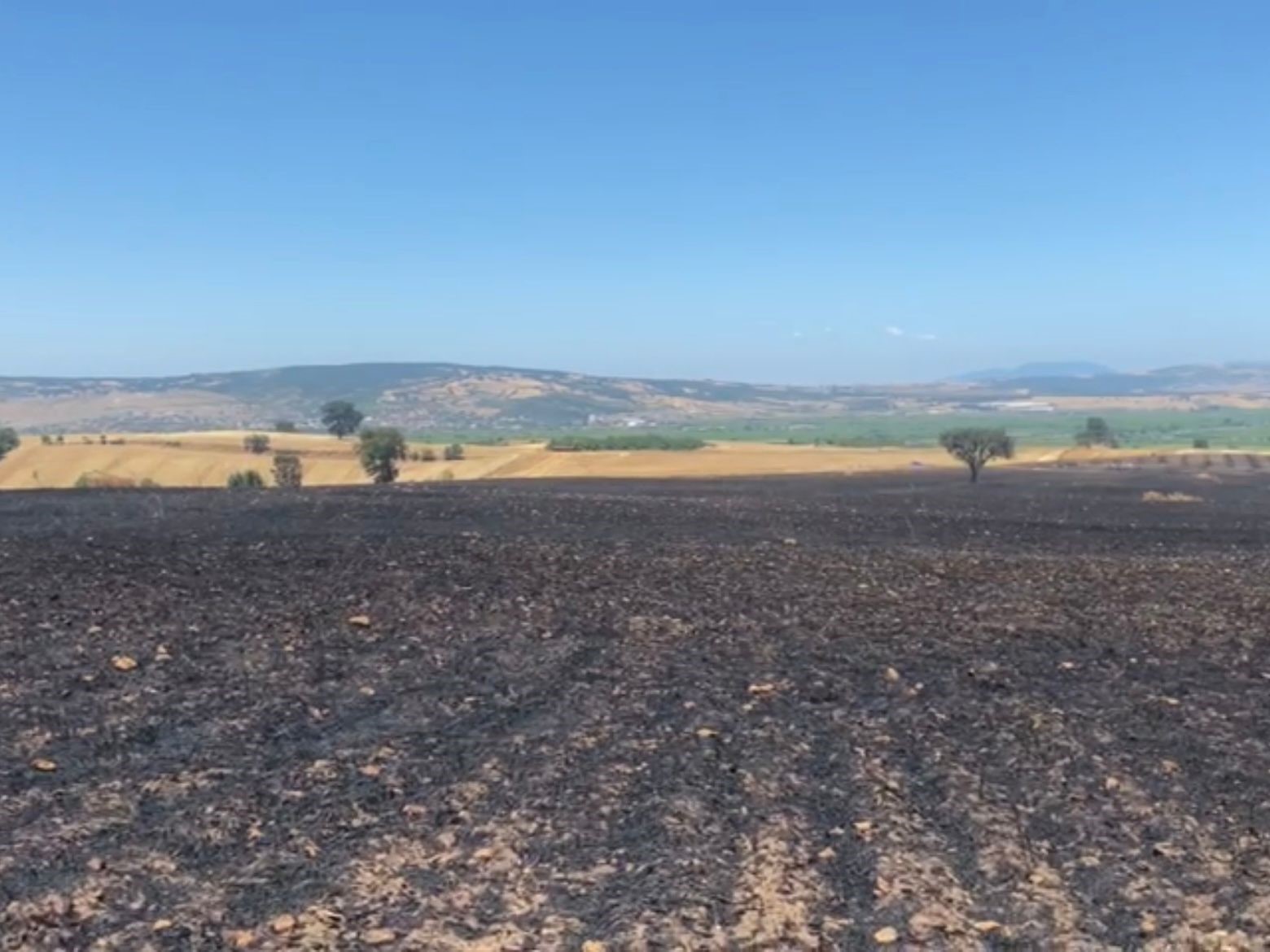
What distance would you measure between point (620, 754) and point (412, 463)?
90373mm

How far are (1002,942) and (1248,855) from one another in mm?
2392

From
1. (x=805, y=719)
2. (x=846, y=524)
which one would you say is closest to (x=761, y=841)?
(x=805, y=719)

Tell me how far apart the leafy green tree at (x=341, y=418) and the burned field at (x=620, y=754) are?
5442 inches

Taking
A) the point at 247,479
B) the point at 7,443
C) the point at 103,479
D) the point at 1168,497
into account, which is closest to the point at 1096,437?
the point at 1168,497

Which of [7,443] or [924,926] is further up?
[924,926]

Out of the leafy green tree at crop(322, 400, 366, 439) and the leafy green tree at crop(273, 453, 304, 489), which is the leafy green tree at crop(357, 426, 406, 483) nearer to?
the leafy green tree at crop(273, 453, 304, 489)

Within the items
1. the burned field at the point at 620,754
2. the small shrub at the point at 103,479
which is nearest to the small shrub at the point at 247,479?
the small shrub at the point at 103,479

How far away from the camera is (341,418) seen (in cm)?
15688

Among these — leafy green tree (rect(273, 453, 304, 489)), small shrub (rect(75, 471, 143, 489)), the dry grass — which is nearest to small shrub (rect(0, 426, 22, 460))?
small shrub (rect(75, 471, 143, 489))

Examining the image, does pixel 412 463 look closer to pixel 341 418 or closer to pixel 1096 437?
pixel 341 418

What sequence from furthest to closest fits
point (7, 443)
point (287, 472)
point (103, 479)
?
point (7, 443) → point (103, 479) → point (287, 472)

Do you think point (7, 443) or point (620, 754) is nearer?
point (620, 754)

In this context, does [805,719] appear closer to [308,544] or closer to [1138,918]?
[1138,918]

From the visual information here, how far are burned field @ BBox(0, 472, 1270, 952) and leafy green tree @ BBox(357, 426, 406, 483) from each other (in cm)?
6380
